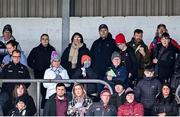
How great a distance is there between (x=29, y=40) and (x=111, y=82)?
330 cm

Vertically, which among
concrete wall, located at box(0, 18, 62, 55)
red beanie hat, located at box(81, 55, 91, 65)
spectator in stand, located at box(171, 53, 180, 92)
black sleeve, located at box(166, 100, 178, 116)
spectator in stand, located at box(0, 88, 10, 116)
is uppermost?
concrete wall, located at box(0, 18, 62, 55)

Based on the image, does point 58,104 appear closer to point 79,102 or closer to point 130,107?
point 79,102

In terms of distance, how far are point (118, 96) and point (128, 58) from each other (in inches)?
46.4

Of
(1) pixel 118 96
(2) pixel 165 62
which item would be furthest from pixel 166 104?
(2) pixel 165 62

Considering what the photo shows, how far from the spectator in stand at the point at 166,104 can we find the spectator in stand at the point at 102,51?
180cm

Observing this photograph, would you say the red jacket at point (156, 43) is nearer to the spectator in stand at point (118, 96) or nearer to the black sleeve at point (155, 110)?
the spectator in stand at point (118, 96)

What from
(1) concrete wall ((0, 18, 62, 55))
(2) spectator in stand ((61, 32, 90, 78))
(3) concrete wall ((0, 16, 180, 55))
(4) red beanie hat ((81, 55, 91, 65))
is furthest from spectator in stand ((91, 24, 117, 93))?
(1) concrete wall ((0, 18, 62, 55))

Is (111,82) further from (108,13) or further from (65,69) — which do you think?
(108,13)

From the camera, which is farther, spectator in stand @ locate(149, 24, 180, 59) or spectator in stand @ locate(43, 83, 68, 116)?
spectator in stand @ locate(149, 24, 180, 59)

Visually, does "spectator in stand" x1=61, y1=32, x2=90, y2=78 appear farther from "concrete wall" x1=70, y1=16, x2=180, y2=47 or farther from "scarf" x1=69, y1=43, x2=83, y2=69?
"concrete wall" x1=70, y1=16, x2=180, y2=47

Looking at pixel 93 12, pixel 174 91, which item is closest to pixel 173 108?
pixel 174 91

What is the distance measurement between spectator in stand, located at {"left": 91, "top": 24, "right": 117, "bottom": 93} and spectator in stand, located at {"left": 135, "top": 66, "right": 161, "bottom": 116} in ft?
4.16

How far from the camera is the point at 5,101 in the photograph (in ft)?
53.7

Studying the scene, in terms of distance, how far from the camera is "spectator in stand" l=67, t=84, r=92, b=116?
15922mm
